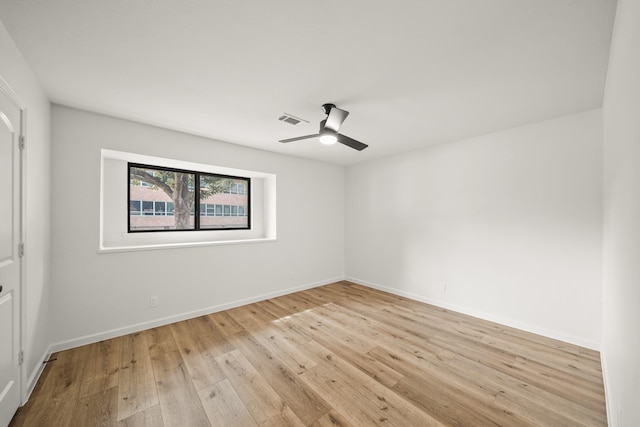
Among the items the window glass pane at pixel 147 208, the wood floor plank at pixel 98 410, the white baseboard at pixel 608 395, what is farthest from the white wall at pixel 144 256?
the white baseboard at pixel 608 395

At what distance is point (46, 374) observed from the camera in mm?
2066

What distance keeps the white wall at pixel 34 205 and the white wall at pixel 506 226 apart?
14.1ft

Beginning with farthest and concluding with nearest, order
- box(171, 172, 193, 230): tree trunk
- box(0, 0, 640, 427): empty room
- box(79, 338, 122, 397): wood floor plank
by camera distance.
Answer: box(171, 172, 193, 230): tree trunk → box(79, 338, 122, 397): wood floor plank → box(0, 0, 640, 427): empty room

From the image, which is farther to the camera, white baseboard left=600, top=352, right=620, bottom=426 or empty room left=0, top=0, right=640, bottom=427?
white baseboard left=600, top=352, right=620, bottom=426

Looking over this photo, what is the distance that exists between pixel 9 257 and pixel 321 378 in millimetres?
2350

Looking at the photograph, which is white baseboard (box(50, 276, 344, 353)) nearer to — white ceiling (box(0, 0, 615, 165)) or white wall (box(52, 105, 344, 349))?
white wall (box(52, 105, 344, 349))

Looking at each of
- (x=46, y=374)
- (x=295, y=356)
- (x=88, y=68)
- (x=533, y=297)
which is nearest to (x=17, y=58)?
(x=88, y=68)

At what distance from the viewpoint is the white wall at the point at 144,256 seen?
250cm

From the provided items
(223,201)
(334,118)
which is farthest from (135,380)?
(334,118)

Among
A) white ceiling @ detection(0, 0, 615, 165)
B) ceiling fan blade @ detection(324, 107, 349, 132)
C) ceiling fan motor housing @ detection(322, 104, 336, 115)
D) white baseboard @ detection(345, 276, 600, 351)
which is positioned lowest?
white baseboard @ detection(345, 276, 600, 351)

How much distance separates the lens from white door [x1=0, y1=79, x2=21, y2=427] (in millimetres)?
1497

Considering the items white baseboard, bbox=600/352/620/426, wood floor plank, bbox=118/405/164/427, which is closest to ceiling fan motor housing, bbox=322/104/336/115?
wood floor plank, bbox=118/405/164/427

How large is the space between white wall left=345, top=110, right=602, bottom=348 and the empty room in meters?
0.02

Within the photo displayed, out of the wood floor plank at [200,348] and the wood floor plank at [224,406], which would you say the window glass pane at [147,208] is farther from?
the wood floor plank at [224,406]
